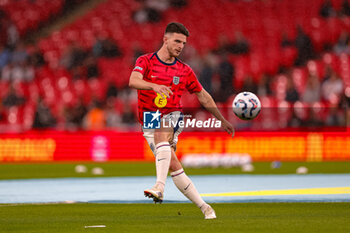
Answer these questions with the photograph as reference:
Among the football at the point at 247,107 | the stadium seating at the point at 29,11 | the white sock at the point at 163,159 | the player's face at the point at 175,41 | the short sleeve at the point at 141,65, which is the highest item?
the stadium seating at the point at 29,11

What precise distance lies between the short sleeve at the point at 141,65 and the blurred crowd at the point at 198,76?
1316cm

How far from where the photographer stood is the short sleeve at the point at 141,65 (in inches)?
295

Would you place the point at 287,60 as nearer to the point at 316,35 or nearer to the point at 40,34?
the point at 316,35

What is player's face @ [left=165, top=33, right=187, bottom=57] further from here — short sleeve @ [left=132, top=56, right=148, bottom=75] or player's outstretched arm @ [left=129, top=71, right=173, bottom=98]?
player's outstretched arm @ [left=129, top=71, right=173, bottom=98]

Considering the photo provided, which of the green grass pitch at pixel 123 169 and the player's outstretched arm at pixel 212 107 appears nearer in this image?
the player's outstretched arm at pixel 212 107

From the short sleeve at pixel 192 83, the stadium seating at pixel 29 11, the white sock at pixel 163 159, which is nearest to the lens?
the white sock at pixel 163 159

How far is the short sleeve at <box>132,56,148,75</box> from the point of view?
7491 millimetres

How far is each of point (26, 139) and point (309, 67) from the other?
936 cm

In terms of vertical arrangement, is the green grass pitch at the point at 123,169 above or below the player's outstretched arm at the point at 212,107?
below

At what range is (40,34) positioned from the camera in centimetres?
3177

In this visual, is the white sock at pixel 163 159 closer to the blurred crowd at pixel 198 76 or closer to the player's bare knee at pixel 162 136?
the player's bare knee at pixel 162 136

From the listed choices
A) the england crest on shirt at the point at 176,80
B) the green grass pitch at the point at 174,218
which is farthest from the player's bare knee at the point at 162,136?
the green grass pitch at the point at 174,218

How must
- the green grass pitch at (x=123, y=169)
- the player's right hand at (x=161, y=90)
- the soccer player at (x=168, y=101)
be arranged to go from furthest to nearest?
1. the green grass pitch at (x=123, y=169)
2. the soccer player at (x=168, y=101)
3. the player's right hand at (x=161, y=90)

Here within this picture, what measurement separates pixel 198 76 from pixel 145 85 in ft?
51.2
